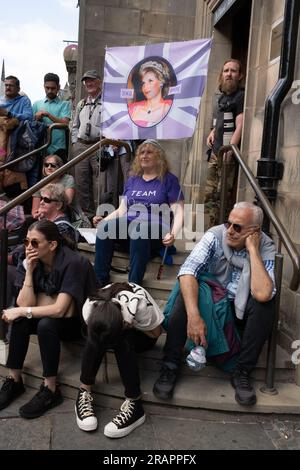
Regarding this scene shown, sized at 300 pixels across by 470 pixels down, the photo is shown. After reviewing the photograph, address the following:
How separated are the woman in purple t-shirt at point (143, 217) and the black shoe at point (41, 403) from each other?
105 cm

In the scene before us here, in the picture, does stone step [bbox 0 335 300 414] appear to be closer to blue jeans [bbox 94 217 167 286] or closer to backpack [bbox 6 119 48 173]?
blue jeans [bbox 94 217 167 286]

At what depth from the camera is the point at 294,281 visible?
2.75 m

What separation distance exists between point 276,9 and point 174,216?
1948 mm

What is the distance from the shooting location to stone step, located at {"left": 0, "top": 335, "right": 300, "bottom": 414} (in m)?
2.81

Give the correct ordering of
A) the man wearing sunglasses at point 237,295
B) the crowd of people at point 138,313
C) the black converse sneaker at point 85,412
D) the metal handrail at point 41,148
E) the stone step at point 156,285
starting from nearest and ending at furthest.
→ the black converse sneaker at point 85,412, the crowd of people at point 138,313, the man wearing sunglasses at point 237,295, the stone step at point 156,285, the metal handrail at point 41,148

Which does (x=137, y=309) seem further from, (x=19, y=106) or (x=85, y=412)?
(x=19, y=106)

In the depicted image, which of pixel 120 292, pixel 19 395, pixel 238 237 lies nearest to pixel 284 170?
pixel 238 237

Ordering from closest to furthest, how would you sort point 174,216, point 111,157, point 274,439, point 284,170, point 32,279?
1. point 274,439
2. point 32,279
3. point 284,170
4. point 174,216
5. point 111,157

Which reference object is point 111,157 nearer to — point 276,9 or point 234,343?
point 276,9

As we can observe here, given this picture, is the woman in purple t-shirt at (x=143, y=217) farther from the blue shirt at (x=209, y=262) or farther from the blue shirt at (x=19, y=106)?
the blue shirt at (x=19, y=106)

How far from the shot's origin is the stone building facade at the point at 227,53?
11.0 feet

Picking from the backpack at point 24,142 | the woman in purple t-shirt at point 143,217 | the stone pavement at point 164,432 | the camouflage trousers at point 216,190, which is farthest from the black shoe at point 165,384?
the backpack at point 24,142

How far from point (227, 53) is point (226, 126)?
1.96 meters

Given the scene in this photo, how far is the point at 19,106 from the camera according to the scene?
236 inches
